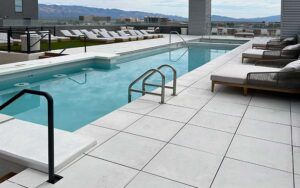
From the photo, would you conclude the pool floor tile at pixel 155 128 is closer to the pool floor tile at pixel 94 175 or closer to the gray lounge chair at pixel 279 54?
the pool floor tile at pixel 94 175

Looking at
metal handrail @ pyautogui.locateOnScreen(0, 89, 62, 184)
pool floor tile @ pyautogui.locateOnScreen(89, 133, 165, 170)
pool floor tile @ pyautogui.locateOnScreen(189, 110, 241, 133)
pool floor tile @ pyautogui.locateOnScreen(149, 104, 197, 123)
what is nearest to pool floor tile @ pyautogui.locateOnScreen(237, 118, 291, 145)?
pool floor tile @ pyautogui.locateOnScreen(189, 110, 241, 133)

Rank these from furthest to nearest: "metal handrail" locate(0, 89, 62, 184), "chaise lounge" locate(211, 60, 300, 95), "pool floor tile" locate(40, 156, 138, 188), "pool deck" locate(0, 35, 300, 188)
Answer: "chaise lounge" locate(211, 60, 300, 95), "pool deck" locate(0, 35, 300, 188), "pool floor tile" locate(40, 156, 138, 188), "metal handrail" locate(0, 89, 62, 184)

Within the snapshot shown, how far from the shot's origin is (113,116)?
174 inches

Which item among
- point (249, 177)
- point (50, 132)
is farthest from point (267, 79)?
point (50, 132)

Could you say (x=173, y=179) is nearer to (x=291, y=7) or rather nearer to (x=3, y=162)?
(x=3, y=162)

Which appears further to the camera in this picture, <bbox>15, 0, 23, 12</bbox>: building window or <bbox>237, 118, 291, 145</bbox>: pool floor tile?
<bbox>15, 0, 23, 12</bbox>: building window

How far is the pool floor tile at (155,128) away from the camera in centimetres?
375

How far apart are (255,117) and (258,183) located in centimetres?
184

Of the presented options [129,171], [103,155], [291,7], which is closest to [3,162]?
[103,155]

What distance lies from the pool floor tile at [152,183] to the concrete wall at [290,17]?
11647mm

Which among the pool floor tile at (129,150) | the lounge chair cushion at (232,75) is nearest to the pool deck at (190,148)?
the pool floor tile at (129,150)

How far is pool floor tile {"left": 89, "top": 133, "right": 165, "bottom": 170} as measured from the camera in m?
3.10

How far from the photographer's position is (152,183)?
8.91 ft

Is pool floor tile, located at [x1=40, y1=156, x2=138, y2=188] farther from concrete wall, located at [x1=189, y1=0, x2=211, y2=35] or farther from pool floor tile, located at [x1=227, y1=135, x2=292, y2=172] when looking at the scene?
concrete wall, located at [x1=189, y1=0, x2=211, y2=35]
